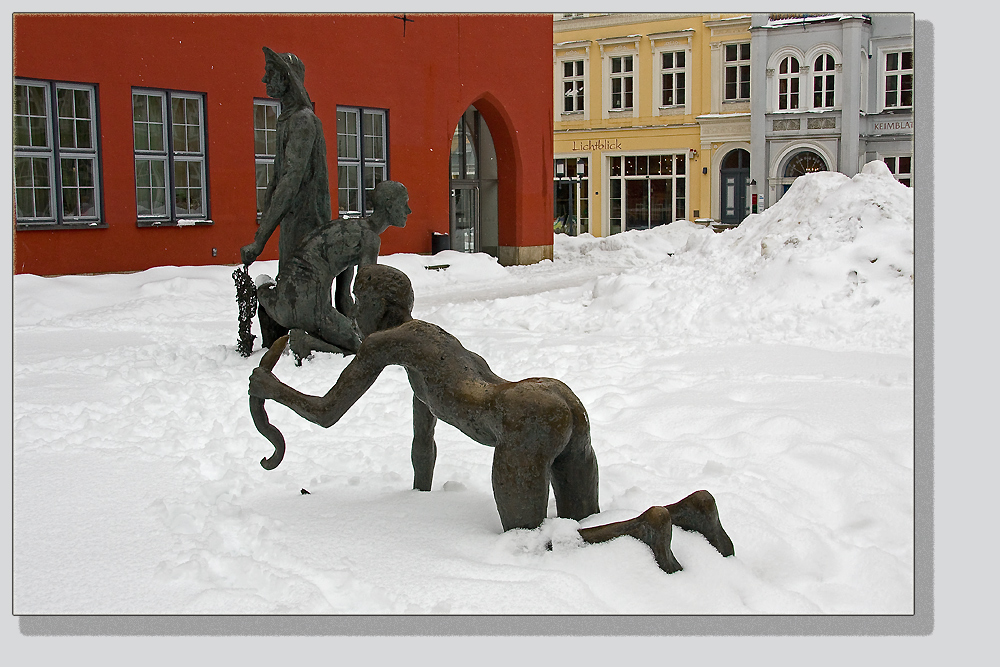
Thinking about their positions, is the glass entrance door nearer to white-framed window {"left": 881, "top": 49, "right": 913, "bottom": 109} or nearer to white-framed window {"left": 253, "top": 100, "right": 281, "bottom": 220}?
white-framed window {"left": 253, "top": 100, "right": 281, "bottom": 220}

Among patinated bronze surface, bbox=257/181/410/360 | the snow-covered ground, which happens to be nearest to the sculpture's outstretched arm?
the snow-covered ground

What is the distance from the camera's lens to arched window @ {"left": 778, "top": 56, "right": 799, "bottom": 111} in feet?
29.3

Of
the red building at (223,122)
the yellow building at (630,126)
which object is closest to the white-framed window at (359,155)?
the red building at (223,122)

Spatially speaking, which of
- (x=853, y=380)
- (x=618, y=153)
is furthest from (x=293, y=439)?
(x=618, y=153)

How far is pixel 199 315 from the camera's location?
10.5m

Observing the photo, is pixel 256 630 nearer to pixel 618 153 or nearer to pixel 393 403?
pixel 393 403

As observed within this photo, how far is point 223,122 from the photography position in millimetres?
13727

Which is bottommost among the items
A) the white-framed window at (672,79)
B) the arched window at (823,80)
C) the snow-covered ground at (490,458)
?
the snow-covered ground at (490,458)

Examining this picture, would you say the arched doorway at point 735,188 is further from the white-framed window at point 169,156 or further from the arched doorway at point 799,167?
the white-framed window at point 169,156

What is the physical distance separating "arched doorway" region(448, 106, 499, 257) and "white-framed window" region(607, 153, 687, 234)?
642 centimetres

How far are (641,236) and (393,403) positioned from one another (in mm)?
18760

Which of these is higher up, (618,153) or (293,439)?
(618,153)

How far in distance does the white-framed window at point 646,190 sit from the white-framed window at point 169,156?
1424cm

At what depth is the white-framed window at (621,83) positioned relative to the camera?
2756cm
